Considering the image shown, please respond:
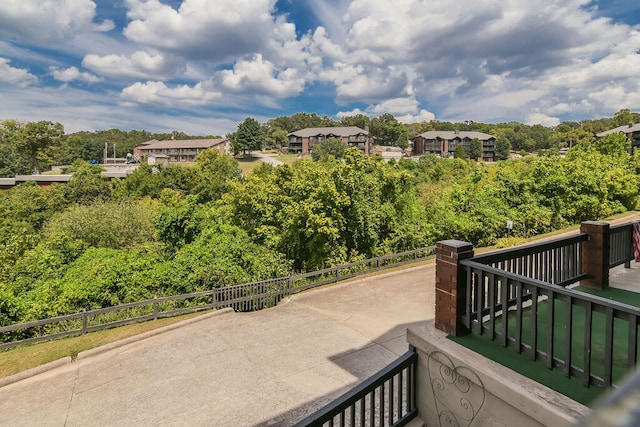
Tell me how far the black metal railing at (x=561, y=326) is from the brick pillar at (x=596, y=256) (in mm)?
1518

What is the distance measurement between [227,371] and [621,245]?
768 cm

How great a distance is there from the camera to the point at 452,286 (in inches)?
165

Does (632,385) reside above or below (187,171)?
below

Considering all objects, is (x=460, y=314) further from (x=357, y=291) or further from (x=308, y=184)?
(x=308, y=184)

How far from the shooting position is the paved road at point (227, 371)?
19.1 ft

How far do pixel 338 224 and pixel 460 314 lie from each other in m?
11.1

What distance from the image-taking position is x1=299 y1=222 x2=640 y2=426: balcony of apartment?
3.09 meters

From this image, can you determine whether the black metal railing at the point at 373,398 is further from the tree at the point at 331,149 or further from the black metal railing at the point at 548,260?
the tree at the point at 331,149

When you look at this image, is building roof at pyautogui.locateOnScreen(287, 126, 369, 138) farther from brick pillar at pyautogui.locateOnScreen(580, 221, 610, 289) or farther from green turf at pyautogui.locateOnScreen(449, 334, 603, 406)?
green turf at pyautogui.locateOnScreen(449, 334, 603, 406)

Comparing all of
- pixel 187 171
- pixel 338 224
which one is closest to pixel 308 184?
pixel 338 224

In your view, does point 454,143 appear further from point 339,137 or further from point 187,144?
point 187,144

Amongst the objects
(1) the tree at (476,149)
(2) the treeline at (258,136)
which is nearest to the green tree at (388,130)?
(2) the treeline at (258,136)

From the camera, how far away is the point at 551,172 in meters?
19.7

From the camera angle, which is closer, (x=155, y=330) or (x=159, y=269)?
(x=155, y=330)
